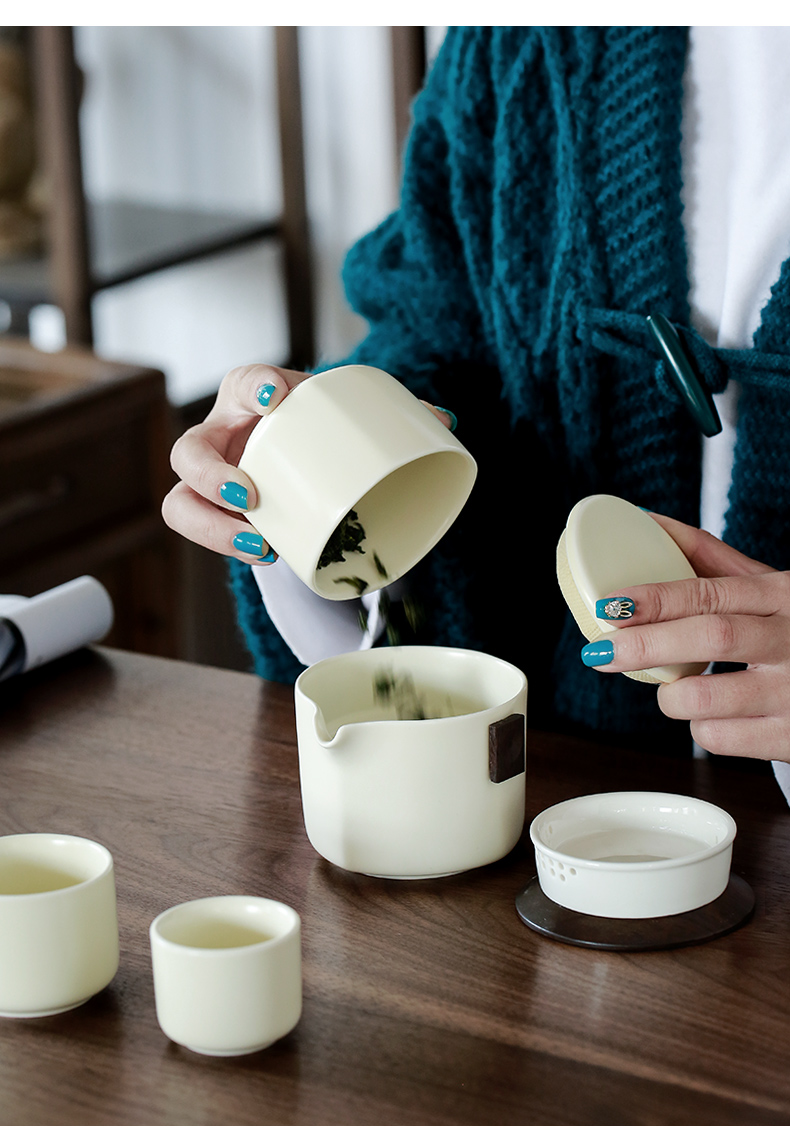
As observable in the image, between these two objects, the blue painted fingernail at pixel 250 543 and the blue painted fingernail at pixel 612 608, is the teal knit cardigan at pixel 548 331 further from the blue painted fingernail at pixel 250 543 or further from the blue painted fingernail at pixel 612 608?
the blue painted fingernail at pixel 612 608

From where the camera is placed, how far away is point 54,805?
88 cm

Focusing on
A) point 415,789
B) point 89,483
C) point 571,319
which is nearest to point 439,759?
point 415,789

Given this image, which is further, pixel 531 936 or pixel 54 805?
→ pixel 54 805

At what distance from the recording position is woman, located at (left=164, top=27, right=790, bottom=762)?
3.31 ft

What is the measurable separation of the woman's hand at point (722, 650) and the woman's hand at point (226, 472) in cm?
20

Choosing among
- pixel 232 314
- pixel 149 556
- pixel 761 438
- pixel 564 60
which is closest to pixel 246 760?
pixel 761 438

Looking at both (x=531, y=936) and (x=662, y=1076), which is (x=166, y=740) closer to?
(x=531, y=936)

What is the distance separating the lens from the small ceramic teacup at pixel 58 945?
0.62 meters

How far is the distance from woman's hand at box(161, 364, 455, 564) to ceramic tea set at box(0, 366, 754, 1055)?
1.1 inches

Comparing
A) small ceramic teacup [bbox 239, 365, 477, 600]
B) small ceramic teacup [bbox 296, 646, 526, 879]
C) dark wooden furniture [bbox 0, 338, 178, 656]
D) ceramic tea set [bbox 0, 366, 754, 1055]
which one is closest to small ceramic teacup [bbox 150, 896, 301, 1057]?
A: ceramic tea set [bbox 0, 366, 754, 1055]

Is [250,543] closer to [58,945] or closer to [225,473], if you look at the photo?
[225,473]

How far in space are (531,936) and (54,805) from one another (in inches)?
13.8

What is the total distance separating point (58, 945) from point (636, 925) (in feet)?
1.00

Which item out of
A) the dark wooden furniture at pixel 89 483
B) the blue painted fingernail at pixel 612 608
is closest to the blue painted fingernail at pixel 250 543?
the blue painted fingernail at pixel 612 608
